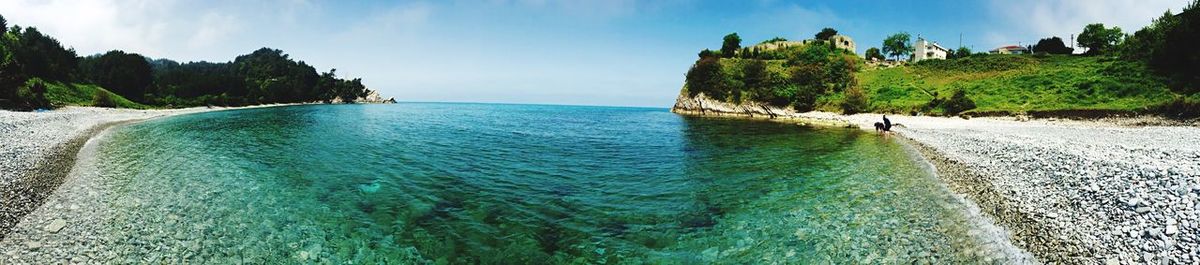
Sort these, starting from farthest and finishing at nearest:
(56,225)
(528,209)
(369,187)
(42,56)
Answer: (42,56) < (369,187) < (528,209) < (56,225)

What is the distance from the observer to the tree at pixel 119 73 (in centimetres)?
8969

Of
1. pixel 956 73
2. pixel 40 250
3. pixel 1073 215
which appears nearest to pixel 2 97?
pixel 40 250

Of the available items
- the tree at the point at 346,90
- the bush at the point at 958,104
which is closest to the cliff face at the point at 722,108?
the bush at the point at 958,104

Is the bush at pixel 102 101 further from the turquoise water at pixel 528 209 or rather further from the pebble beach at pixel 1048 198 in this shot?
the pebble beach at pixel 1048 198

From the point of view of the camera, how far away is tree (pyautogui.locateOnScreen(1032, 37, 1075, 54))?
322 feet

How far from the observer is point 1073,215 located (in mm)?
10391

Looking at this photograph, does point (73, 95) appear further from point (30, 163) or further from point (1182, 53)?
point (1182, 53)

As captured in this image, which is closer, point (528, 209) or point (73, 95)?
point (528, 209)

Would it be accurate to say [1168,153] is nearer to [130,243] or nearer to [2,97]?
[130,243]

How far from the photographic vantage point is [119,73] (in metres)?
90.8

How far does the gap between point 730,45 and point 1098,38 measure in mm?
74400

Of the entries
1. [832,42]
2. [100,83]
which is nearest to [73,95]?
[100,83]

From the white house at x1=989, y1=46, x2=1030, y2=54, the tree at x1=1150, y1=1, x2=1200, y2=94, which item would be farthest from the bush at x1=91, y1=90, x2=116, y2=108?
the white house at x1=989, y1=46, x2=1030, y2=54

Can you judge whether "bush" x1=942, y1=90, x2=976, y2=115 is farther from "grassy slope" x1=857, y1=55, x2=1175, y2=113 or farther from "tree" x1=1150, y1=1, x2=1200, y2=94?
"tree" x1=1150, y1=1, x2=1200, y2=94
